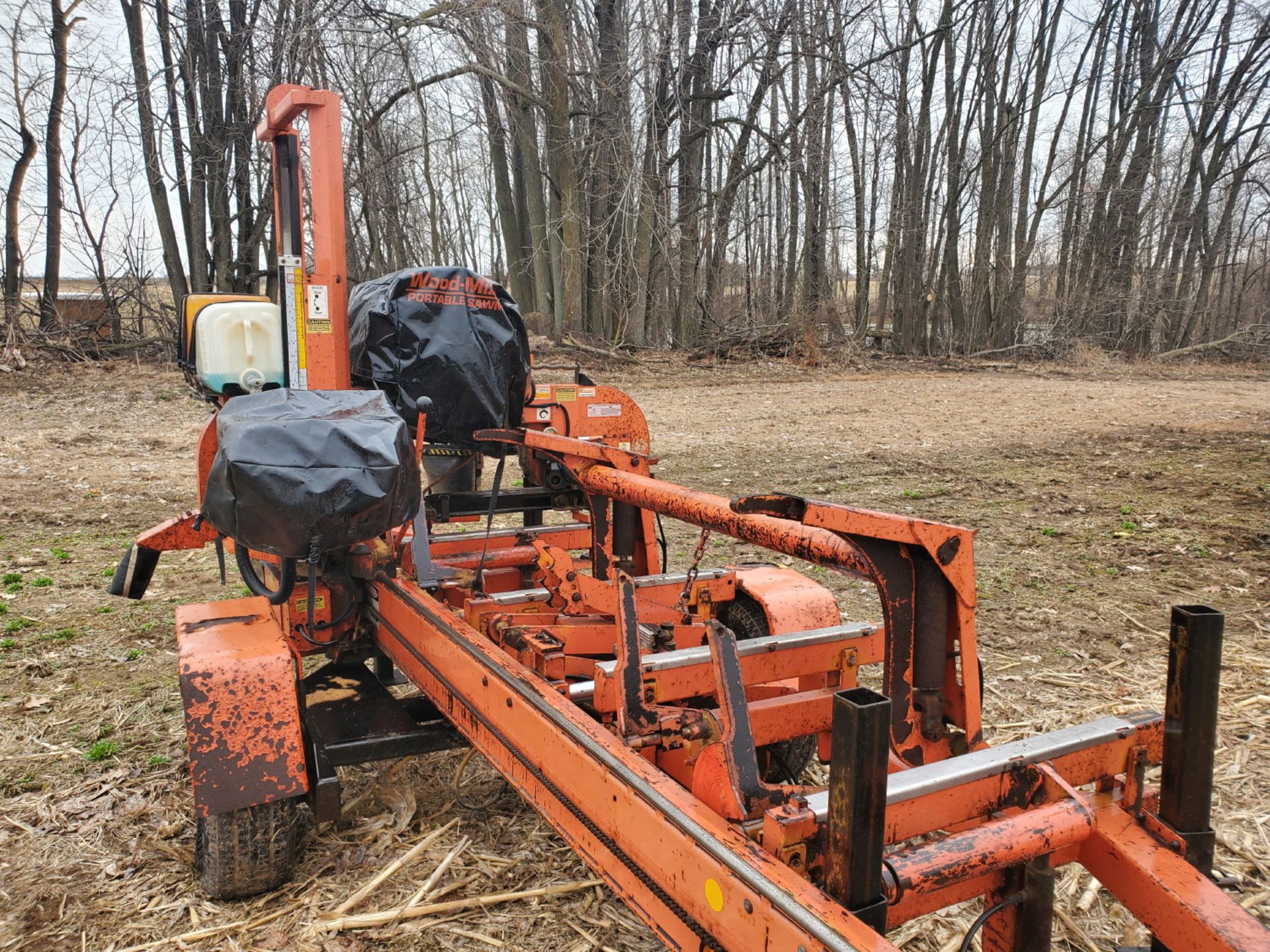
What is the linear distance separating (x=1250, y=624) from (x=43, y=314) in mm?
17869

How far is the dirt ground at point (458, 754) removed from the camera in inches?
123

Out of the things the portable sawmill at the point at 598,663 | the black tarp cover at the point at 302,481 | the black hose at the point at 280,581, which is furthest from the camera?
the black hose at the point at 280,581

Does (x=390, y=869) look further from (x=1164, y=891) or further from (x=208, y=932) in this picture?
(x=1164, y=891)

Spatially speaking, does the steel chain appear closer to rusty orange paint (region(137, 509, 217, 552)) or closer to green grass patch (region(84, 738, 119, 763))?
rusty orange paint (region(137, 509, 217, 552))

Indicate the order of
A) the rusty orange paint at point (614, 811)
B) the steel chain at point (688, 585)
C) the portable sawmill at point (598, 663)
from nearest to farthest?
1. the rusty orange paint at point (614, 811)
2. the portable sawmill at point (598, 663)
3. the steel chain at point (688, 585)

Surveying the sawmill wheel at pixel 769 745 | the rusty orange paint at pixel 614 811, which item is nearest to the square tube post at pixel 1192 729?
the rusty orange paint at pixel 614 811

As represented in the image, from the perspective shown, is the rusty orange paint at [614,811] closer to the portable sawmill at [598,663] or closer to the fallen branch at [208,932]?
the portable sawmill at [598,663]

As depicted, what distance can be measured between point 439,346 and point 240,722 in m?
1.82

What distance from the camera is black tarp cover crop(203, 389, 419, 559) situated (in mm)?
2740

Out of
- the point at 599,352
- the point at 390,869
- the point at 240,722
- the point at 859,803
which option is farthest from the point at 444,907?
the point at 599,352

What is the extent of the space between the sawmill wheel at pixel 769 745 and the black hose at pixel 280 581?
5.33ft

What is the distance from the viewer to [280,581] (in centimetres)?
327

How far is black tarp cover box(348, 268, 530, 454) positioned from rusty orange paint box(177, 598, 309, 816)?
1.32 m

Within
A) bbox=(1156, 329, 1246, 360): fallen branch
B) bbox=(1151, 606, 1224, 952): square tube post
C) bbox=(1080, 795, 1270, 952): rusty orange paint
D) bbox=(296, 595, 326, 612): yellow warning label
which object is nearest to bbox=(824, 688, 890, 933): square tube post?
bbox=(1080, 795, 1270, 952): rusty orange paint
